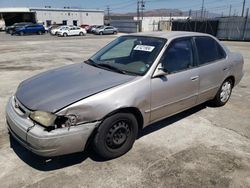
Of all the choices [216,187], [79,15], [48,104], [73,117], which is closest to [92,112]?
[73,117]

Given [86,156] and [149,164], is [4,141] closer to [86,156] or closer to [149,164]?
[86,156]

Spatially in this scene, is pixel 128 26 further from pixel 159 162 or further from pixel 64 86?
pixel 159 162

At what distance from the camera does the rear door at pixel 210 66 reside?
14.0ft

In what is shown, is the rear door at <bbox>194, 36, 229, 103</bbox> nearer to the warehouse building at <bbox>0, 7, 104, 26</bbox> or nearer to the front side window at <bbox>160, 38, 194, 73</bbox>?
the front side window at <bbox>160, 38, 194, 73</bbox>

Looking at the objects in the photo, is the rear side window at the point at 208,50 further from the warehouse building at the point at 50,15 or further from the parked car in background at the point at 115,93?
the warehouse building at the point at 50,15

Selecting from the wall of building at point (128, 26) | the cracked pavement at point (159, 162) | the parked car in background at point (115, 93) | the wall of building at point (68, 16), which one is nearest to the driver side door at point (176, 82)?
the parked car in background at point (115, 93)

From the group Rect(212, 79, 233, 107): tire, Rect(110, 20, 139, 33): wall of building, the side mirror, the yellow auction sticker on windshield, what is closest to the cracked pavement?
Rect(212, 79, 233, 107): tire

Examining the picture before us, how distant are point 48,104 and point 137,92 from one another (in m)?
1.12

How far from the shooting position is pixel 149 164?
3160mm

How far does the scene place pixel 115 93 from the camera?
301 cm

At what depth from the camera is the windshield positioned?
140 inches

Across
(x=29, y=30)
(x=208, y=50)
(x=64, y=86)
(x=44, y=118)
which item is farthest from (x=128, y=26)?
(x=44, y=118)

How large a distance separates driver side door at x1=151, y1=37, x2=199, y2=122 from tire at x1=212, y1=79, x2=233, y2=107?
3.26 ft

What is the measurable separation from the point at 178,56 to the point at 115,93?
1.43 m
